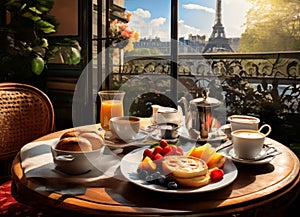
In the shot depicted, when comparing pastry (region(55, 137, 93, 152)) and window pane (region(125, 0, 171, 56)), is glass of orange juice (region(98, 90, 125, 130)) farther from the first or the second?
window pane (region(125, 0, 171, 56))


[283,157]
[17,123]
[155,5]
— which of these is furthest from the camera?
[155,5]

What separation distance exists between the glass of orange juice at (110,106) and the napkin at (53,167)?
0.24 m

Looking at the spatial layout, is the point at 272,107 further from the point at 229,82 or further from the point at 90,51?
the point at 90,51

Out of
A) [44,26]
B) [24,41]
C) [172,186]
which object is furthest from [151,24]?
[172,186]

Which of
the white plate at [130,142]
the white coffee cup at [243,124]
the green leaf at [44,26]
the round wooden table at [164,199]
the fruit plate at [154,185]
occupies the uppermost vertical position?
the green leaf at [44,26]

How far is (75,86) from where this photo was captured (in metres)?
3.16

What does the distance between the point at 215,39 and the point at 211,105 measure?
46.4 inches

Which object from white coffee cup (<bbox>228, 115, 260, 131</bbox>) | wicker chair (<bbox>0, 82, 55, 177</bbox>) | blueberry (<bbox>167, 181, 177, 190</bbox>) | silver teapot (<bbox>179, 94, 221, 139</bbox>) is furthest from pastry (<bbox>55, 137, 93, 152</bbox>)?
wicker chair (<bbox>0, 82, 55, 177</bbox>)

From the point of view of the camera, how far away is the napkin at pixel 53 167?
94 centimetres

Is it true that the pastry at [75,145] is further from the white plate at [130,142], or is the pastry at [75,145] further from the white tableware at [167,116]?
the white tableware at [167,116]

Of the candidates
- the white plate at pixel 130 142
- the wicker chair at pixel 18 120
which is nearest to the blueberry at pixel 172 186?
the white plate at pixel 130 142

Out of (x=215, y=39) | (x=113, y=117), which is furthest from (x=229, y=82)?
(x=113, y=117)

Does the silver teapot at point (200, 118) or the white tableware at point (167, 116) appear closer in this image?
the silver teapot at point (200, 118)

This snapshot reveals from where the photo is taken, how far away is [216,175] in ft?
3.04
